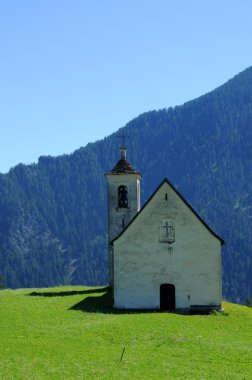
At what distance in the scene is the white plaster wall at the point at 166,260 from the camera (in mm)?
38656

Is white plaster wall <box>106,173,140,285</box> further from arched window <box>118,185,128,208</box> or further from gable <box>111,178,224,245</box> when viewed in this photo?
gable <box>111,178,224,245</box>

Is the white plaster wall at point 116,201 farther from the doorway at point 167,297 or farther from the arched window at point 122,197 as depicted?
the doorway at point 167,297

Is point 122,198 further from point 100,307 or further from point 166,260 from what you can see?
point 100,307

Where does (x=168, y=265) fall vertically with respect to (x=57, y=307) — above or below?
above

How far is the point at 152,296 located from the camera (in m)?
38.8

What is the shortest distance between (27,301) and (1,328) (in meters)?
13.4

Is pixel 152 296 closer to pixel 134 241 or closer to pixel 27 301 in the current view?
pixel 134 241

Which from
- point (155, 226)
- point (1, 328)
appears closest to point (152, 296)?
point (155, 226)

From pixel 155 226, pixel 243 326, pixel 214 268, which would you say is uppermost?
pixel 155 226

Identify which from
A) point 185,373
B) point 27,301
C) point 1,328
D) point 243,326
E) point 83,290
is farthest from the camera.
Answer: point 83,290

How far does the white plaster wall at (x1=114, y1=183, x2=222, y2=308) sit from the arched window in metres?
11.6

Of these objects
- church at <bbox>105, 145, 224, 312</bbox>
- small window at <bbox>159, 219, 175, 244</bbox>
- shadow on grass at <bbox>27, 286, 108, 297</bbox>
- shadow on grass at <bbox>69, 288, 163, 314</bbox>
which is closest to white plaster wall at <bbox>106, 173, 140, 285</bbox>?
shadow on grass at <bbox>27, 286, 108, 297</bbox>

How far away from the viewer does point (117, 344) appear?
24594 millimetres

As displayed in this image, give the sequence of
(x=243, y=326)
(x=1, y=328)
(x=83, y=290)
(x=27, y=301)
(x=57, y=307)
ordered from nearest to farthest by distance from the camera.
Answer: (x=1, y=328), (x=243, y=326), (x=57, y=307), (x=27, y=301), (x=83, y=290)
